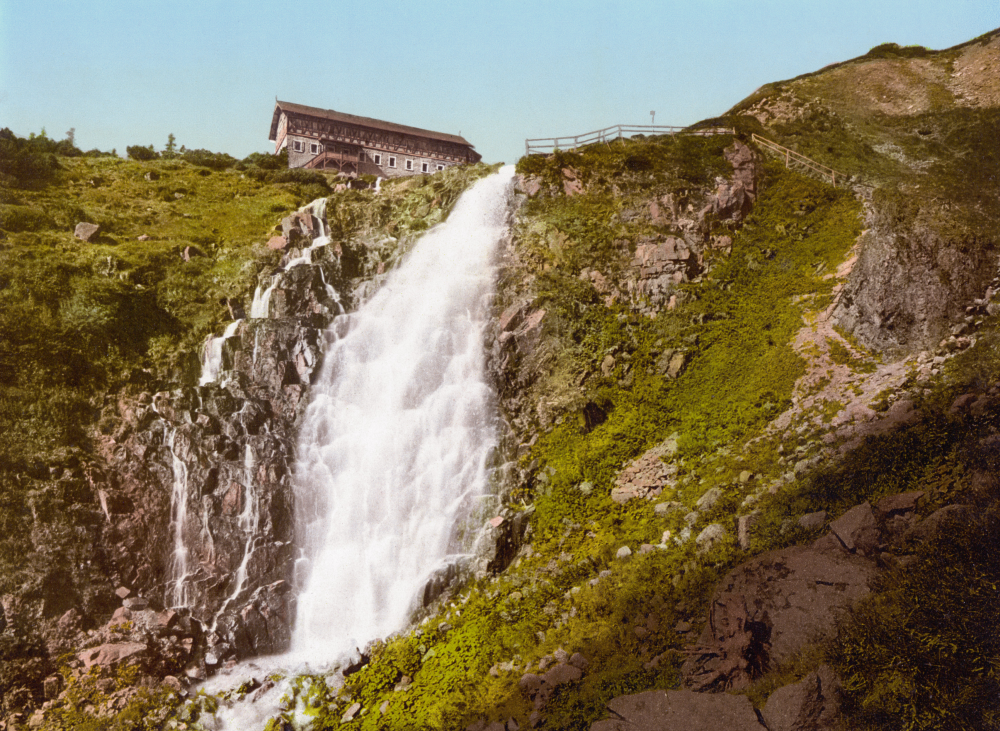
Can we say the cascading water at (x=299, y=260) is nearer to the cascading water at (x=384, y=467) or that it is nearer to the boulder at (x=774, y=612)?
the cascading water at (x=384, y=467)

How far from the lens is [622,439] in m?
20.4

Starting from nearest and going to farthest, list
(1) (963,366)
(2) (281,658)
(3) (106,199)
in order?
(1) (963,366), (2) (281,658), (3) (106,199)

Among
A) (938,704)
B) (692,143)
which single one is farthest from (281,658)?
(692,143)

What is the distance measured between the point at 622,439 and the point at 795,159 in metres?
16.0

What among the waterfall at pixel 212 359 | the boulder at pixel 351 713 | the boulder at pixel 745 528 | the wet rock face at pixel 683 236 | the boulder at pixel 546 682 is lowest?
the boulder at pixel 351 713

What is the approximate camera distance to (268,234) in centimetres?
3152

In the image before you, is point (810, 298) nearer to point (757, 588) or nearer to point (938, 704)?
point (757, 588)

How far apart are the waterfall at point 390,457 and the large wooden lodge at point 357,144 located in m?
28.0

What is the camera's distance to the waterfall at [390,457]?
19672mm

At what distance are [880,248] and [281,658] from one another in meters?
22.7

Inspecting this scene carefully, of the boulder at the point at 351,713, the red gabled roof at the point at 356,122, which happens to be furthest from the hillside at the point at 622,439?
the red gabled roof at the point at 356,122

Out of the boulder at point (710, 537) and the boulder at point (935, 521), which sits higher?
the boulder at point (935, 521)

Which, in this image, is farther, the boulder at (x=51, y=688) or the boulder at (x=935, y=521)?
the boulder at (x=51, y=688)

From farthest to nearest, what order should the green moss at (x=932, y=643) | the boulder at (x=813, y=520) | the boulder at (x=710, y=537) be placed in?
the boulder at (x=710, y=537) → the boulder at (x=813, y=520) → the green moss at (x=932, y=643)
